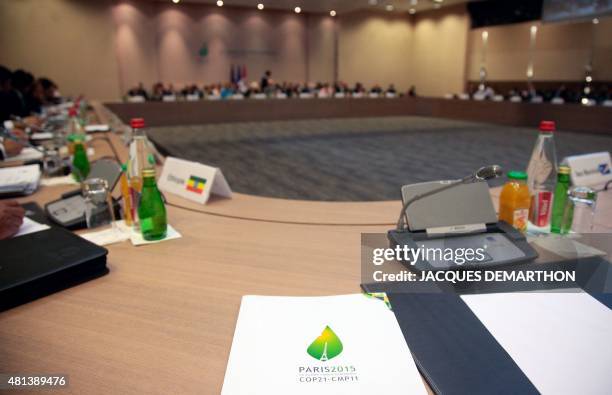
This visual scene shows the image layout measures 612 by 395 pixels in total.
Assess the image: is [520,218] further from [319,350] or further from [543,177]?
[319,350]

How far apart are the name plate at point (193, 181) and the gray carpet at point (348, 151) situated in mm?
2097

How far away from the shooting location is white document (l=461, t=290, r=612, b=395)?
62 centimetres

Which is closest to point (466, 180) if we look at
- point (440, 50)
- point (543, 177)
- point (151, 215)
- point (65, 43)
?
point (543, 177)

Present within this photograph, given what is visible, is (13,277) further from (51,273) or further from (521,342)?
(521,342)

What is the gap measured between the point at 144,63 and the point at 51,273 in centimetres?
1116

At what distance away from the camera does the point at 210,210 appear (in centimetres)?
152

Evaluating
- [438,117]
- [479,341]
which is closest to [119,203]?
[479,341]

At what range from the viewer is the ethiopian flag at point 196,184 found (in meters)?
1.61

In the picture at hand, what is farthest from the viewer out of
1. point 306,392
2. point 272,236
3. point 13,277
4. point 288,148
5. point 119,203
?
point 288,148

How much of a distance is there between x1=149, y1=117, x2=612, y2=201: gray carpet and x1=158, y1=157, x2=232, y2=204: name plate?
2097 millimetres

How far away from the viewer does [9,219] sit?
3.83ft

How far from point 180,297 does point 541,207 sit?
1003 millimetres

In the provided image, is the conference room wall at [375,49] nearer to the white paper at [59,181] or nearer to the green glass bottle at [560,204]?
the white paper at [59,181]

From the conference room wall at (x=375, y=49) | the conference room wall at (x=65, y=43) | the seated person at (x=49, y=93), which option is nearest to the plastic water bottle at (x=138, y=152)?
the seated person at (x=49, y=93)
